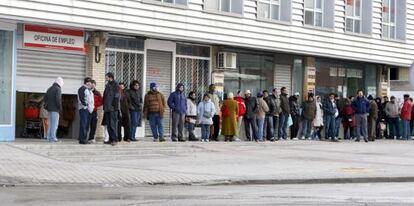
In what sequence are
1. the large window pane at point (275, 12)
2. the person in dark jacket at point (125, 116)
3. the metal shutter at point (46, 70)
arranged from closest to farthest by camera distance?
the metal shutter at point (46, 70) → the person in dark jacket at point (125, 116) → the large window pane at point (275, 12)

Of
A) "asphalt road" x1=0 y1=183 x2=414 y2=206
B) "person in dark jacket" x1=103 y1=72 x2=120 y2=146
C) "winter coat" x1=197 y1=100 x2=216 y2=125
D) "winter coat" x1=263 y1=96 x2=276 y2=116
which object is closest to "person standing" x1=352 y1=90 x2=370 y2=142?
"winter coat" x1=263 y1=96 x2=276 y2=116

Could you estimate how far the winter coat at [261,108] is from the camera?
2441cm

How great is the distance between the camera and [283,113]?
25.6 m

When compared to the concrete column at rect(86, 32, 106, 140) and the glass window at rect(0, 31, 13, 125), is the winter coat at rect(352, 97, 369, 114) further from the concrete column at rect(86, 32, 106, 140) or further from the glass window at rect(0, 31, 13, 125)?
the glass window at rect(0, 31, 13, 125)

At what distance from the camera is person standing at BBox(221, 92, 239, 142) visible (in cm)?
2377

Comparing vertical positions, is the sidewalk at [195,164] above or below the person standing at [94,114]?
below

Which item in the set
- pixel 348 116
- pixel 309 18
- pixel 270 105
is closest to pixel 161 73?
pixel 270 105

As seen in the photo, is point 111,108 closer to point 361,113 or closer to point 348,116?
point 361,113

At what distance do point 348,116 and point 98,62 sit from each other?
34.4 feet

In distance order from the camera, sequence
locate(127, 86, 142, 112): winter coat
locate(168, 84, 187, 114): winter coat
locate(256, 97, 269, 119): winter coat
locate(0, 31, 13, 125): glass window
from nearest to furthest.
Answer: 1. locate(0, 31, 13, 125): glass window
2. locate(127, 86, 142, 112): winter coat
3. locate(168, 84, 187, 114): winter coat
4. locate(256, 97, 269, 119): winter coat

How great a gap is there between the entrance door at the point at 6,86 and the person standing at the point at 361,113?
41.6 ft

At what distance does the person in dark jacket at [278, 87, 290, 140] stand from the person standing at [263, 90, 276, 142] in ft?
1.94

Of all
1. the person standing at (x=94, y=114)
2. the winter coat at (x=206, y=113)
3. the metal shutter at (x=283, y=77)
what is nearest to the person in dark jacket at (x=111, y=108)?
the person standing at (x=94, y=114)

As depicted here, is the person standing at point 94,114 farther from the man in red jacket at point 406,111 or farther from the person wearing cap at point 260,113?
the man in red jacket at point 406,111
